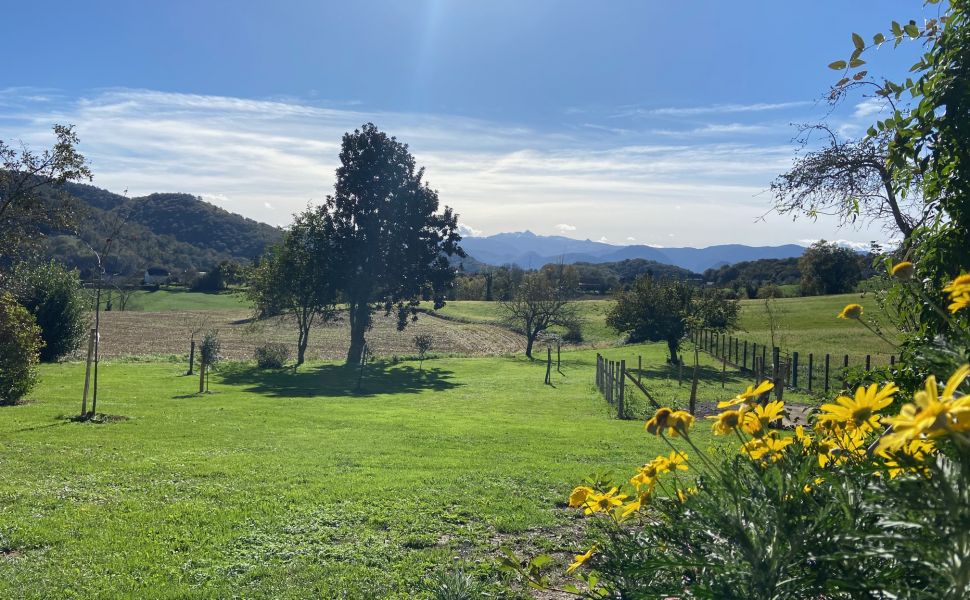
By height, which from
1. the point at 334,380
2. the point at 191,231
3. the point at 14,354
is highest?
the point at 191,231

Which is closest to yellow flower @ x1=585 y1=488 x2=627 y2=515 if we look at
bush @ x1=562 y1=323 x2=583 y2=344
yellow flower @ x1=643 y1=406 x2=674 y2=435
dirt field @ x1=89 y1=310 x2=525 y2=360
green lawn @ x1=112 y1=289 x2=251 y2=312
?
yellow flower @ x1=643 y1=406 x2=674 y2=435

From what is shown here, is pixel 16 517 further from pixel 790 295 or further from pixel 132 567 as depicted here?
pixel 790 295

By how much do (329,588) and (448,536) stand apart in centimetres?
149

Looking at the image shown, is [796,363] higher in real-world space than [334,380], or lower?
higher

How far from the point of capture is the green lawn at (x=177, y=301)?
2827 inches

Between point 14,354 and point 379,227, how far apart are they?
21.0m

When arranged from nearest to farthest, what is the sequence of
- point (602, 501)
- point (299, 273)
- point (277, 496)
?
1. point (602, 501)
2. point (277, 496)
3. point (299, 273)

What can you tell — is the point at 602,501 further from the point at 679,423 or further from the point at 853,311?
the point at 853,311

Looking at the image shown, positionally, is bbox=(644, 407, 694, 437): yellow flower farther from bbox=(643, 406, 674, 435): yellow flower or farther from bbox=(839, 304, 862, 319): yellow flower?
bbox=(839, 304, 862, 319): yellow flower

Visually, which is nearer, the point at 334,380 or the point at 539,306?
the point at 334,380

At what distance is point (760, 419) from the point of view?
208 centimetres

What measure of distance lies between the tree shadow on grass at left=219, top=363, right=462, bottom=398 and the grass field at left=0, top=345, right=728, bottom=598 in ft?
26.2

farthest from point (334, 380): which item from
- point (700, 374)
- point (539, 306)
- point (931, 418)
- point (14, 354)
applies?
point (931, 418)

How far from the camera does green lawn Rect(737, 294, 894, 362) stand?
32469 millimetres
